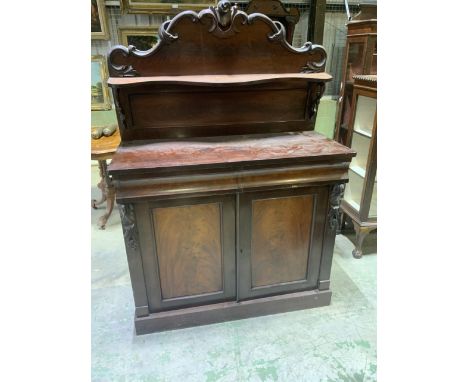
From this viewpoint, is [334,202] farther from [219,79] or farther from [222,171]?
[219,79]

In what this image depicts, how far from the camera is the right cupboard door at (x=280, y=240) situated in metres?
1.47

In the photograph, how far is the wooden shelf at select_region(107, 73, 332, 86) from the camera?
138cm

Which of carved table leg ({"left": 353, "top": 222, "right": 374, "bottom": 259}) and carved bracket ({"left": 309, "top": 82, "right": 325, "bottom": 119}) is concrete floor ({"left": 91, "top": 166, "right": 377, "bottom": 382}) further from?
carved bracket ({"left": 309, "top": 82, "right": 325, "bottom": 119})

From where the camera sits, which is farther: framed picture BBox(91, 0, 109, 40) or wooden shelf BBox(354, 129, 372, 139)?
framed picture BBox(91, 0, 109, 40)

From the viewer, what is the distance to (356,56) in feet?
7.27

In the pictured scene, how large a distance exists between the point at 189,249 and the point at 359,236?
1.33 metres

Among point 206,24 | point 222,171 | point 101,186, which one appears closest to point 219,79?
point 206,24

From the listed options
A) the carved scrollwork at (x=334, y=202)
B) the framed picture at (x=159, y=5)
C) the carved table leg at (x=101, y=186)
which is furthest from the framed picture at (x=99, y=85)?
the carved scrollwork at (x=334, y=202)

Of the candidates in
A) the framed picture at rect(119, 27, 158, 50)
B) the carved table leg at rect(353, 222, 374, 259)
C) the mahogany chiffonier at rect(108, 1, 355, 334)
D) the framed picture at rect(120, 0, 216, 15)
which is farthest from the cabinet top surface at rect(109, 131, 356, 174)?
the framed picture at rect(119, 27, 158, 50)

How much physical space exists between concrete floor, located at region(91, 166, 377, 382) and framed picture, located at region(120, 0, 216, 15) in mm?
2615

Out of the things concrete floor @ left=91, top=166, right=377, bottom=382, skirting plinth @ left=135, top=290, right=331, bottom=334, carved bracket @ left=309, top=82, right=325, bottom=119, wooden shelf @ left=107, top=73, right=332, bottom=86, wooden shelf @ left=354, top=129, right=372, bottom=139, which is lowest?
concrete floor @ left=91, top=166, right=377, bottom=382

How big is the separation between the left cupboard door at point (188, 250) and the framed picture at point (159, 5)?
7.97 ft

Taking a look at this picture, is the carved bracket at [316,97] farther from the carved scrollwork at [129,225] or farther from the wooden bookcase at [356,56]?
the carved scrollwork at [129,225]

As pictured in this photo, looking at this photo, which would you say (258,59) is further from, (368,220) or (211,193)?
(368,220)
